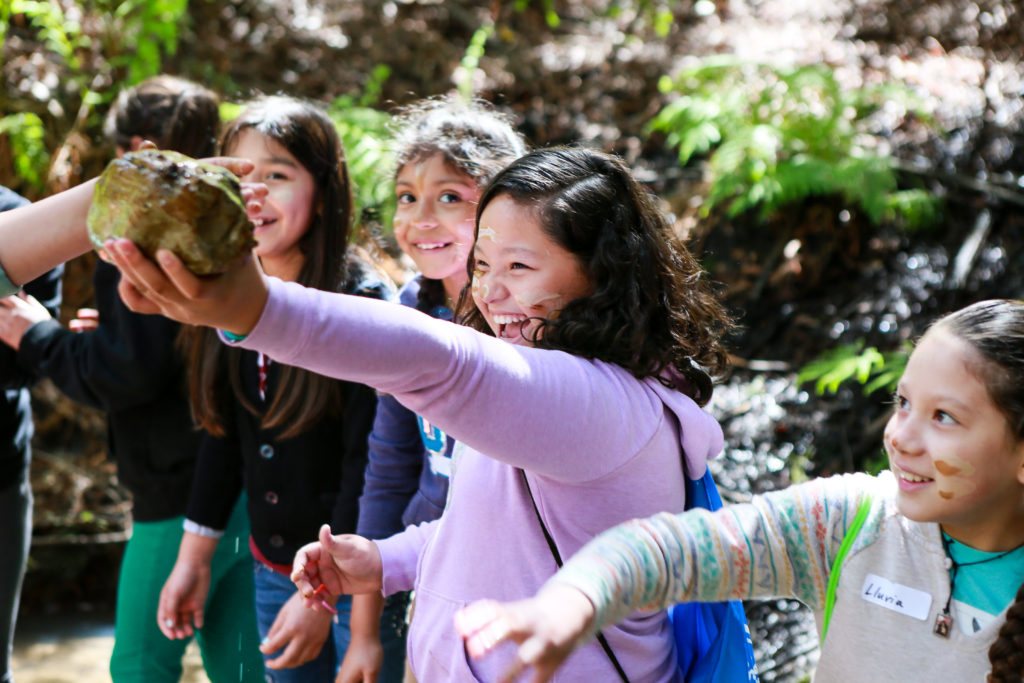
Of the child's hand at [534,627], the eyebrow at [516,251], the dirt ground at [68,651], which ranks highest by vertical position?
the eyebrow at [516,251]

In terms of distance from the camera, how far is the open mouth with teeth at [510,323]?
1.70 metres

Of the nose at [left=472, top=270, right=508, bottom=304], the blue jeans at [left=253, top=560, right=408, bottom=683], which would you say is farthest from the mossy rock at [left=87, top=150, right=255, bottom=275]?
the blue jeans at [left=253, top=560, right=408, bottom=683]

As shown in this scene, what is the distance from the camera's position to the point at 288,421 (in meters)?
2.66

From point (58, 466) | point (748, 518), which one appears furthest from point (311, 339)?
point (58, 466)

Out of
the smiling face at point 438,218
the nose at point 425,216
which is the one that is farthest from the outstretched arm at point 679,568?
the nose at point 425,216

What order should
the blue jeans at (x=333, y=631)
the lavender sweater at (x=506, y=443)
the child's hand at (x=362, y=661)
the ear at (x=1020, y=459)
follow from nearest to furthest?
1. the lavender sweater at (x=506, y=443)
2. the ear at (x=1020, y=459)
3. the child's hand at (x=362, y=661)
4. the blue jeans at (x=333, y=631)

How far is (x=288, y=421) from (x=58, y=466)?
3.21 m

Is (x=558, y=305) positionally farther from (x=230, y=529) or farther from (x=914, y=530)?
(x=230, y=529)

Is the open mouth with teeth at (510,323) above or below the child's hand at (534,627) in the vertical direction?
above

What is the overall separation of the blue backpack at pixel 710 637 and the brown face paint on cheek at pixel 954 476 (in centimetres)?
42

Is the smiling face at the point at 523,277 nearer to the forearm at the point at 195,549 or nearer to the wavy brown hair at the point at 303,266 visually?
the wavy brown hair at the point at 303,266

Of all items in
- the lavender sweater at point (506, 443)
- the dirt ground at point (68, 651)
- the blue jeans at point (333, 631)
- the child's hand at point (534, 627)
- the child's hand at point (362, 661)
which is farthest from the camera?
the dirt ground at point (68, 651)

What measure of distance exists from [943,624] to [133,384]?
2.52 m

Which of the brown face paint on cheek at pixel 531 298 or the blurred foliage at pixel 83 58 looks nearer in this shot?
the brown face paint on cheek at pixel 531 298
